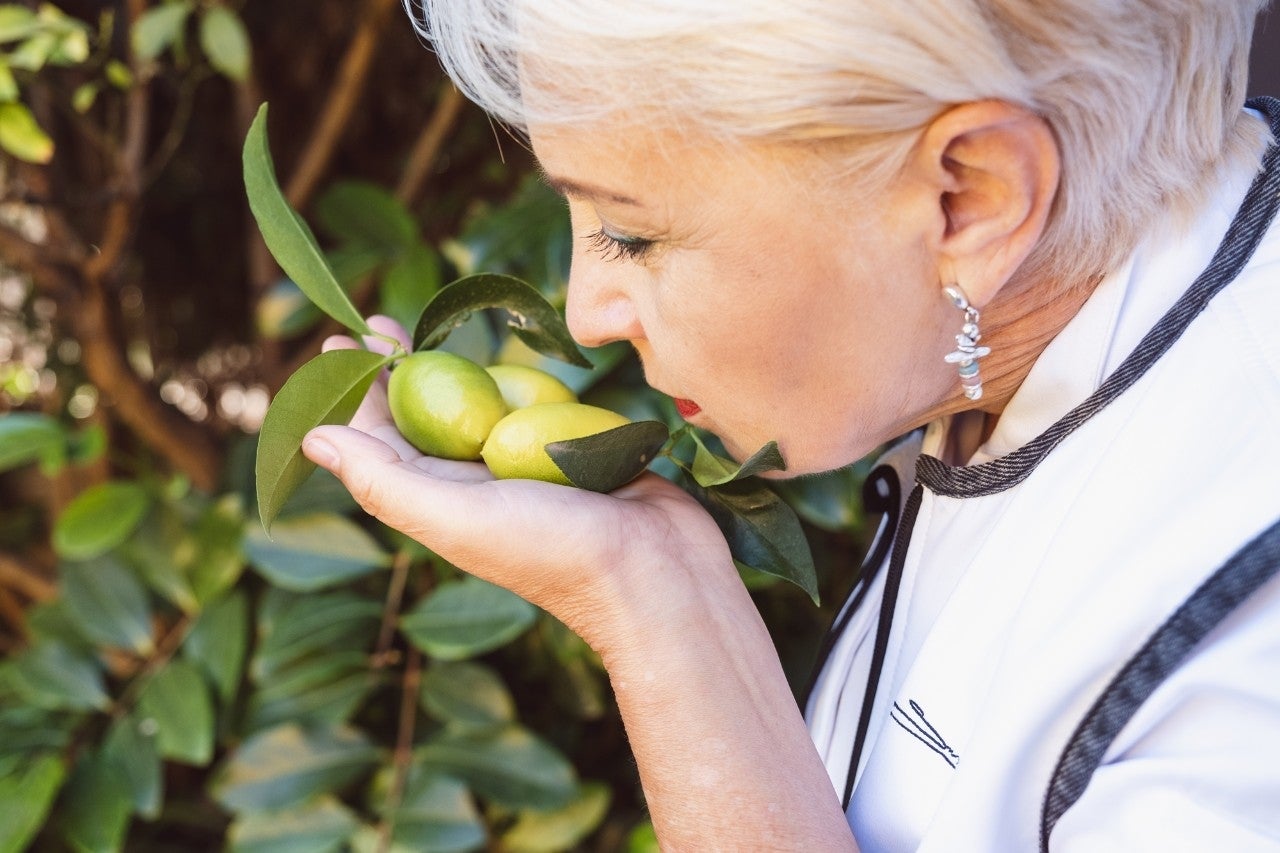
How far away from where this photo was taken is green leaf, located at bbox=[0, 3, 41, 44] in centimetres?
114

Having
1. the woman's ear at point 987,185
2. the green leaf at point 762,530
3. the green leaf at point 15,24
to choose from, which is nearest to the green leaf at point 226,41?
the green leaf at point 15,24

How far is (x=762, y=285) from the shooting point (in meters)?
0.66

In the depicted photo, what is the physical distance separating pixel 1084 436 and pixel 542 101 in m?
0.40

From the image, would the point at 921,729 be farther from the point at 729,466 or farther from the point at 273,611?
the point at 273,611

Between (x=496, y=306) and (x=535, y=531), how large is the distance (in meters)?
0.25

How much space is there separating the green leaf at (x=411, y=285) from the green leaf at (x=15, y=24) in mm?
460

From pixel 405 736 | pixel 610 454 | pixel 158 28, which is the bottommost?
pixel 405 736

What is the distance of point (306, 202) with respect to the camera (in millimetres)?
1658

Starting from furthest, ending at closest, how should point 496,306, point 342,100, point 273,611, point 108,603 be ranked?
point 342,100, point 108,603, point 273,611, point 496,306

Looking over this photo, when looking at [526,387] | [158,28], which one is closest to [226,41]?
[158,28]

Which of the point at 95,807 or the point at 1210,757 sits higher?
the point at 1210,757

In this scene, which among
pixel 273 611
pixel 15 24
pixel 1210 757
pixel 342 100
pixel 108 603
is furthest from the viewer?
pixel 342 100

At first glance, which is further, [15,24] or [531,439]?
[15,24]

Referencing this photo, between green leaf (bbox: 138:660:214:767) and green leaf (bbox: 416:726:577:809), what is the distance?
0.25 meters
